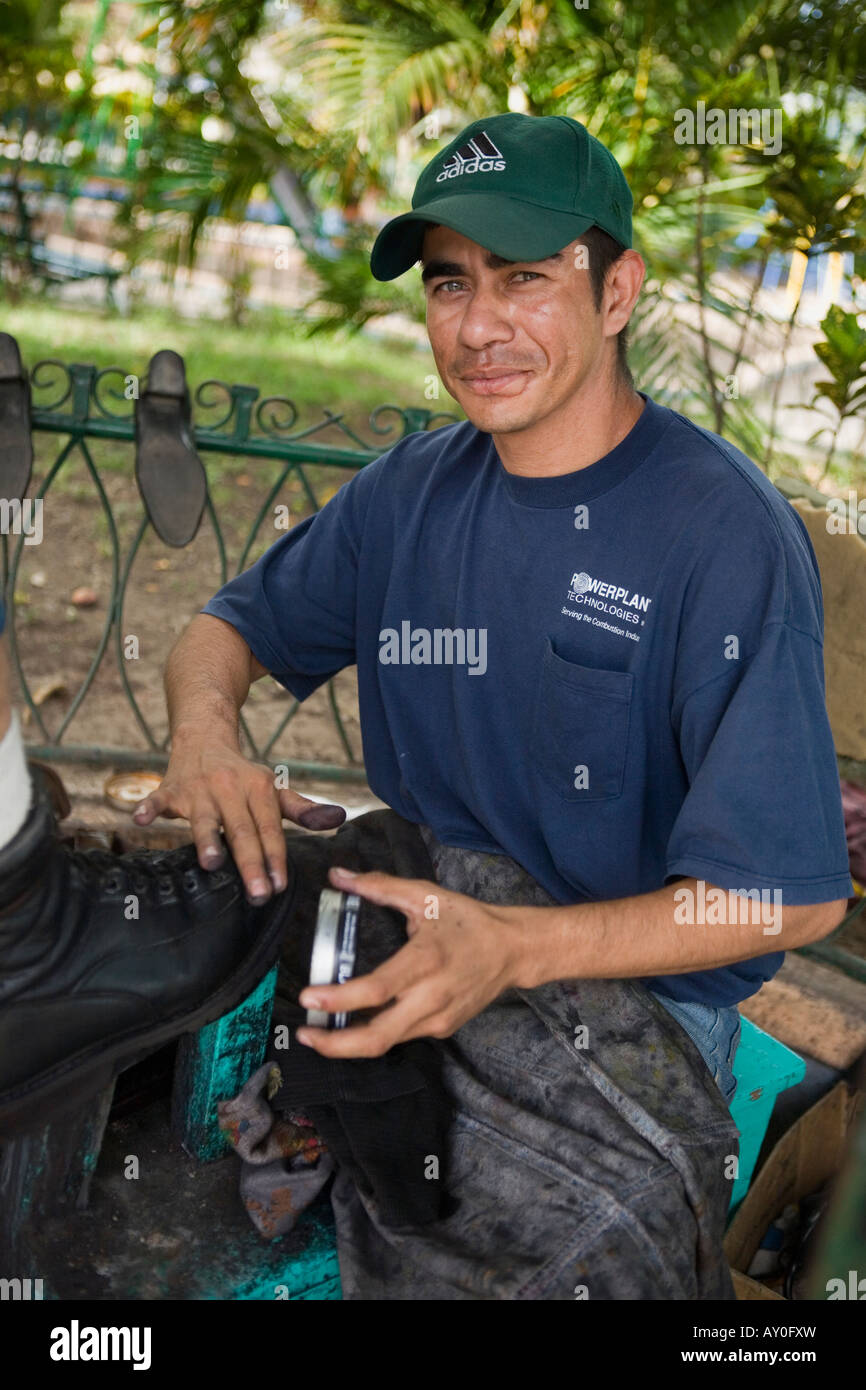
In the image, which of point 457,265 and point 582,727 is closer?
point 582,727

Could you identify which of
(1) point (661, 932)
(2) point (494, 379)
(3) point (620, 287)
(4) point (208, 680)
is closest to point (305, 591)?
(4) point (208, 680)

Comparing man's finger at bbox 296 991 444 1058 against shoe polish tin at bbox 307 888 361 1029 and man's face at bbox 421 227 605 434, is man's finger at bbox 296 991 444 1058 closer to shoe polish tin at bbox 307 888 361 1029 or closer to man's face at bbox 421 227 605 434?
shoe polish tin at bbox 307 888 361 1029

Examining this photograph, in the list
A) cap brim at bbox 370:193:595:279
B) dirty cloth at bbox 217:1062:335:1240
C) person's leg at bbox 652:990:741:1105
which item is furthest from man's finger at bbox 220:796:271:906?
cap brim at bbox 370:193:595:279

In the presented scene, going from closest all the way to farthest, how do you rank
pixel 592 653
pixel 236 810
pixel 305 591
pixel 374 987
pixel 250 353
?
pixel 374 987 < pixel 236 810 < pixel 592 653 < pixel 305 591 < pixel 250 353

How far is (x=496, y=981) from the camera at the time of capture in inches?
54.1

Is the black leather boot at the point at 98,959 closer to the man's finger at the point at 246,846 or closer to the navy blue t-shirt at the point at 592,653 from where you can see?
the man's finger at the point at 246,846

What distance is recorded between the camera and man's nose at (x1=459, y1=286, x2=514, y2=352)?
179cm

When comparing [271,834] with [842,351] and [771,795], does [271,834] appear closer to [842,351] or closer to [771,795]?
[771,795]

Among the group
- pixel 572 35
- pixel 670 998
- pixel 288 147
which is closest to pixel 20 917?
pixel 670 998

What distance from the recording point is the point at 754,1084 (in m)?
1.95

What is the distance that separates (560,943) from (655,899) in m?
0.14

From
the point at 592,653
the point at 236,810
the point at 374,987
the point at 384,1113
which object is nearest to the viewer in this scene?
the point at 374,987

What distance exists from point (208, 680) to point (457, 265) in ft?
2.51

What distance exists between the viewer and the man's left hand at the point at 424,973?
127 centimetres
